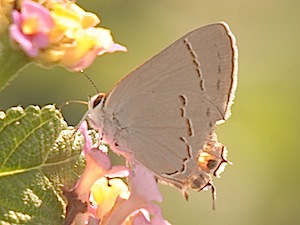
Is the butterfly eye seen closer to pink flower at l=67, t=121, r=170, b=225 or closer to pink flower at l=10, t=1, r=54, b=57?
pink flower at l=67, t=121, r=170, b=225

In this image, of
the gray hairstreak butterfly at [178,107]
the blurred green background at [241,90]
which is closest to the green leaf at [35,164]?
the gray hairstreak butterfly at [178,107]

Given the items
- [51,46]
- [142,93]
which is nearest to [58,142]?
[51,46]

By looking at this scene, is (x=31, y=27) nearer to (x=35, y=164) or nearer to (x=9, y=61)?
(x=9, y=61)

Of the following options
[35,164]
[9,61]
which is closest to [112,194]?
[35,164]

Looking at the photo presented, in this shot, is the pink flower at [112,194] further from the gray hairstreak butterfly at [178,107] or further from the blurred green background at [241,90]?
the blurred green background at [241,90]

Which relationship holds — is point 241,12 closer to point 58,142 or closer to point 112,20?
point 112,20

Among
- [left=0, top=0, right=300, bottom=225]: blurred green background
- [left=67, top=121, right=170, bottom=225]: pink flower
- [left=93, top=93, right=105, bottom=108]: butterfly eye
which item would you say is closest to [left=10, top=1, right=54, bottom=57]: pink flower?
[left=67, top=121, right=170, bottom=225]: pink flower
